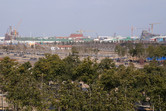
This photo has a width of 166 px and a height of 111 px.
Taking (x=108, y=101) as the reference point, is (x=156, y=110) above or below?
below

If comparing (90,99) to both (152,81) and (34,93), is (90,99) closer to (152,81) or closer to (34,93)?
(34,93)

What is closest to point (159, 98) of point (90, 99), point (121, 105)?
point (121, 105)

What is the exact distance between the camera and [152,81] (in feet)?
33.8

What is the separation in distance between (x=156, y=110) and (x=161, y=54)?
19323mm

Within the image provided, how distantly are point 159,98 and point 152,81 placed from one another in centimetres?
227

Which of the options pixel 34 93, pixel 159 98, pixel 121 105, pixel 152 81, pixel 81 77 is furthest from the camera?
pixel 81 77

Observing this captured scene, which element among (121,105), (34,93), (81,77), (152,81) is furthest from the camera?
(81,77)

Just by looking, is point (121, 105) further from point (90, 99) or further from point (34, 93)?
point (34, 93)

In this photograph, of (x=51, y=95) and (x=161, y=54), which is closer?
(x=51, y=95)

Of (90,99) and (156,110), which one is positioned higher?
(90,99)

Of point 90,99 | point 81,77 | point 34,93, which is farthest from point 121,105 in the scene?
point 81,77

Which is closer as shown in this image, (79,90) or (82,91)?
(82,91)

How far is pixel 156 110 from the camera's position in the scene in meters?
8.31

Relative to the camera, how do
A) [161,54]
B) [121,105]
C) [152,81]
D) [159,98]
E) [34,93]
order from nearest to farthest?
[121,105] < [34,93] < [159,98] < [152,81] < [161,54]
